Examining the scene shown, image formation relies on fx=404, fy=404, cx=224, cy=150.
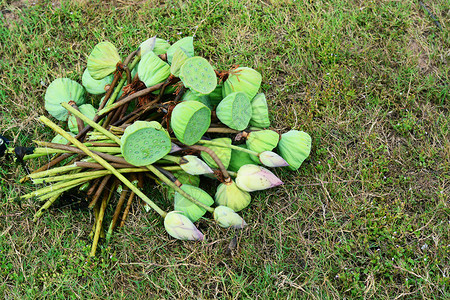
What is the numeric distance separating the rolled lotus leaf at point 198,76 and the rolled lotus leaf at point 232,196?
1.37 ft

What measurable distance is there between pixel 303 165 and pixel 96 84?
3.68 feet

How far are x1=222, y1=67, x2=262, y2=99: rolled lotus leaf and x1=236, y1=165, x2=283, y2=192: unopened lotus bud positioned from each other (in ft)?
1.13

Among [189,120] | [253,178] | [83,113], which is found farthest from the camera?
[83,113]

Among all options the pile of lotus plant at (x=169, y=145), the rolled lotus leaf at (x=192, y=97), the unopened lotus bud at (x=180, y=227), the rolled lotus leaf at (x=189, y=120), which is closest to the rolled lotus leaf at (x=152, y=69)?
the pile of lotus plant at (x=169, y=145)

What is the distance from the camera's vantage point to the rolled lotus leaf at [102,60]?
1.89 metres

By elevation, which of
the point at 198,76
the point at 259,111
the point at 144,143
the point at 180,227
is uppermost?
the point at 198,76

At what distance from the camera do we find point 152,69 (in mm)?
1804

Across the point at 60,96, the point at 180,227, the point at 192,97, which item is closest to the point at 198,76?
the point at 192,97

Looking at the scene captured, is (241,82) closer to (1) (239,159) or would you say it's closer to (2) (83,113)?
(1) (239,159)

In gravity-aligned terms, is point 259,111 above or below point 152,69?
below

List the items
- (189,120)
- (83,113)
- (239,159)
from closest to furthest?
(189,120) → (239,159) → (83,113)

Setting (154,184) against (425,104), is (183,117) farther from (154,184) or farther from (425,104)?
(425,104)

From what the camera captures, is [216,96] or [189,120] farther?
A: [216,96]

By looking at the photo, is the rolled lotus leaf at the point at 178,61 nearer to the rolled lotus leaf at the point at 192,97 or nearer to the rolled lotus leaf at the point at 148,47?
the rolled lotus leaf at the point at 192,97
